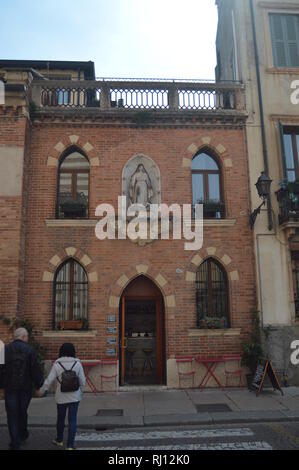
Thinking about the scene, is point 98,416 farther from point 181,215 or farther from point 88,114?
point 88,114

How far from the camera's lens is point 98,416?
8367mm

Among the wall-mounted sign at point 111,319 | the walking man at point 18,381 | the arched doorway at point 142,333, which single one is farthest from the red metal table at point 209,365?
the walking man at point 18,381

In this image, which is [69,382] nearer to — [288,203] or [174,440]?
[174,440]

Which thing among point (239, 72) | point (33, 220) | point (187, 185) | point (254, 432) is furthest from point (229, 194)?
point (254, 432)

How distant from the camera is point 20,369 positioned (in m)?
6.16

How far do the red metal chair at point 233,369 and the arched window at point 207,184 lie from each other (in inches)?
164

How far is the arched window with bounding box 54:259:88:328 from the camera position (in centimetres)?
1121

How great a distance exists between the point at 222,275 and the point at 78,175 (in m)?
5.38

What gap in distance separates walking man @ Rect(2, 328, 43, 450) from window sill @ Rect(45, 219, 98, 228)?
5.39m

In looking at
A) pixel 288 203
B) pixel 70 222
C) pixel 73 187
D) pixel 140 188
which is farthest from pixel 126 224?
pixel 288 203

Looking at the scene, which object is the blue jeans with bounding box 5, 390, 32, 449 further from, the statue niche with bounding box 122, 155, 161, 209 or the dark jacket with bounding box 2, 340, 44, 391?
the statue niche with bounding box 122, 155, 161, 209

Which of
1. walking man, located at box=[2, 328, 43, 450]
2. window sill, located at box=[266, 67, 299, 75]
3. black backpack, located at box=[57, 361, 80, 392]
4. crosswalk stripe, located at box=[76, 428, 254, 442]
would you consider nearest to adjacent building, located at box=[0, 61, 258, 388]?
window sill, located at box=[266, 67, 299, 75]

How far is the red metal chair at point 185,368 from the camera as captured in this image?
1083 centimetres

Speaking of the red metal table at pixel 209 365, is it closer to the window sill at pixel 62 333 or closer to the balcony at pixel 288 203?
the window sill at pixel 62 333
